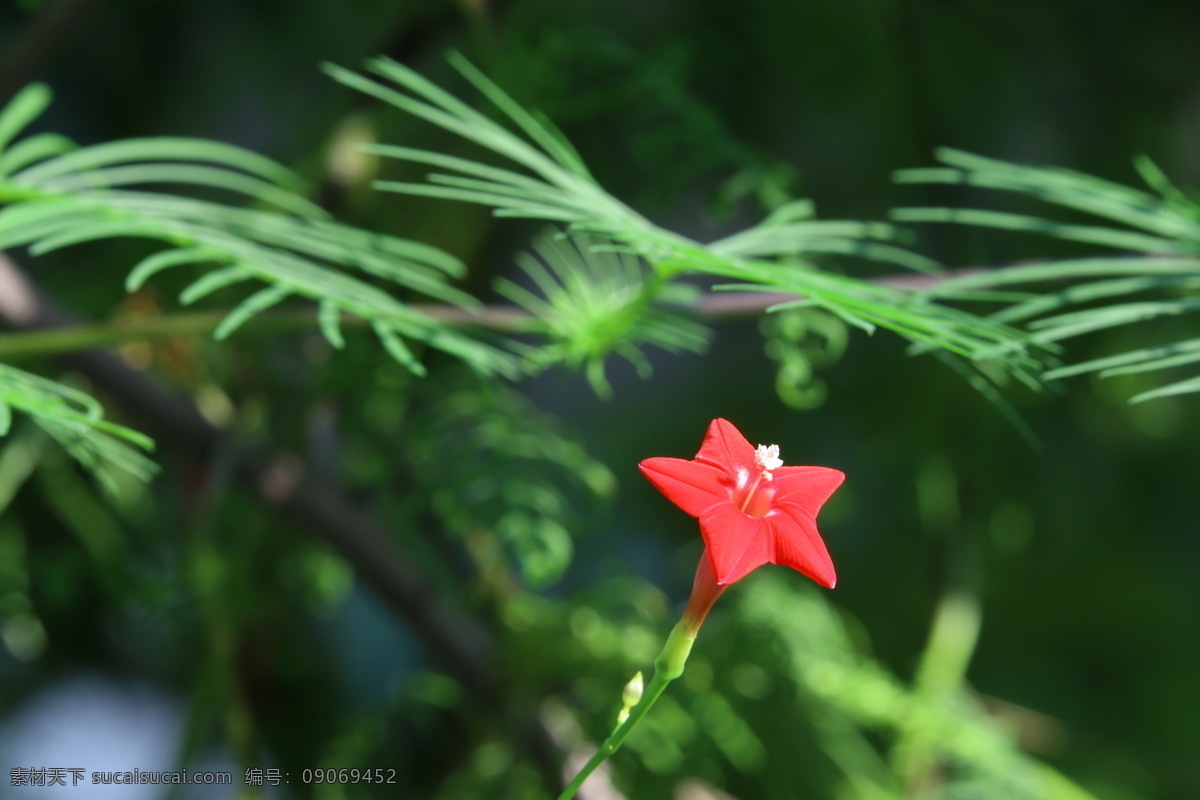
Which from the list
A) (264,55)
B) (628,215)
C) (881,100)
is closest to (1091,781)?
(881,100)

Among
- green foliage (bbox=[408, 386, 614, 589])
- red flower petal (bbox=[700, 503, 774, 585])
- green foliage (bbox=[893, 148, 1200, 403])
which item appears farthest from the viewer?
green foliage (bbox=[408, 386, 614, 589])

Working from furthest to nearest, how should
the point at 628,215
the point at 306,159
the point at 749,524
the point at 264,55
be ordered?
1. the point at 264,55
2. the point at 306,159
3. the point at 628,215
4. the point at 749,524

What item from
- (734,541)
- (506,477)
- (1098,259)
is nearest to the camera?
(734,541)

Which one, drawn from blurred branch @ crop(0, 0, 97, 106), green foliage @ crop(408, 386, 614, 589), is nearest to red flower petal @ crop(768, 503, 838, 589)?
green foliage @ crop(408, 386, 614, 589)

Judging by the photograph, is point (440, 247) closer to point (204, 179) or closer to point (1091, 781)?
point (204, 179)

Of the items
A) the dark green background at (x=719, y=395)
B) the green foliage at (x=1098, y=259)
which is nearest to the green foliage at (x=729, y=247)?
the green foliage at (x=1098, y=259)

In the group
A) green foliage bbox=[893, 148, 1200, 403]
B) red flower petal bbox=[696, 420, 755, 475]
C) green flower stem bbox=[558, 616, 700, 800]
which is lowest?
green flower stem bbox=[558, 616, 700, 800]

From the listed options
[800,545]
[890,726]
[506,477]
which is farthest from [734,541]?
[890,726]

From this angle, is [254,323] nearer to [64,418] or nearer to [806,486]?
[64,418]

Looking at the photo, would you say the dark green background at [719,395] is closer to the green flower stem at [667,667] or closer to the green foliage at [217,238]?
the green foliage at [217,238]

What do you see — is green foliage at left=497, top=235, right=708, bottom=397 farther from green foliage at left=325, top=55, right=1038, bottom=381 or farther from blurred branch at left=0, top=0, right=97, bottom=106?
blurred branch at left=0, top=0, right=97, bottom=106

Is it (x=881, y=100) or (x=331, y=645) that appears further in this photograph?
(x=331, y=645)
